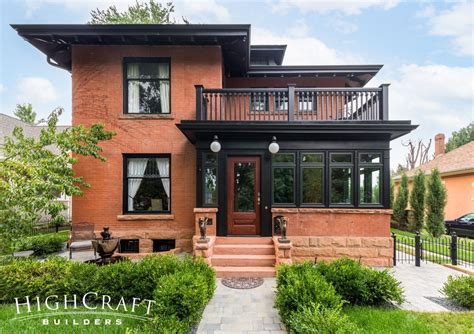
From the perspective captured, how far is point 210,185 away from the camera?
23.8ft

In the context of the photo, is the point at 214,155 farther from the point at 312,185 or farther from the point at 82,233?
the point at 82,233

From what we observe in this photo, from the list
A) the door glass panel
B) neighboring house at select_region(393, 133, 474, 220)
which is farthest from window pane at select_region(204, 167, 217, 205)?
neighboring house at select_region(393, 133, 474, 220)

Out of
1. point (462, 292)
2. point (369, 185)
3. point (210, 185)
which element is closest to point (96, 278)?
point (210, 185)

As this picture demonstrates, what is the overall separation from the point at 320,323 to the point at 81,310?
3.97m

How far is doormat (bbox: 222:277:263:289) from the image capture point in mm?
5352

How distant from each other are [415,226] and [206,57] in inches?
549

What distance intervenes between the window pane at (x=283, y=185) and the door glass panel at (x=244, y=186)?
27.0 inches

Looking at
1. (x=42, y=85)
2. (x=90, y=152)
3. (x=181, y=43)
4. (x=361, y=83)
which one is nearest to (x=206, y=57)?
(x=181, y=43)

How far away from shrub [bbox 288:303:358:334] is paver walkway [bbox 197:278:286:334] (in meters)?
0.74

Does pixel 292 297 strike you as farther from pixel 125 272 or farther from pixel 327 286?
pixel 125 272

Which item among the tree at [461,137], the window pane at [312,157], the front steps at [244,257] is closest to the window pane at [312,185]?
the window pane at [312,157]

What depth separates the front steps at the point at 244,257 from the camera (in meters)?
5.95

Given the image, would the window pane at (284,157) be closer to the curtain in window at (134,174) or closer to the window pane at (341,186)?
the window pane at (341,186)

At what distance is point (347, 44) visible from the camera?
18156 millimetres
